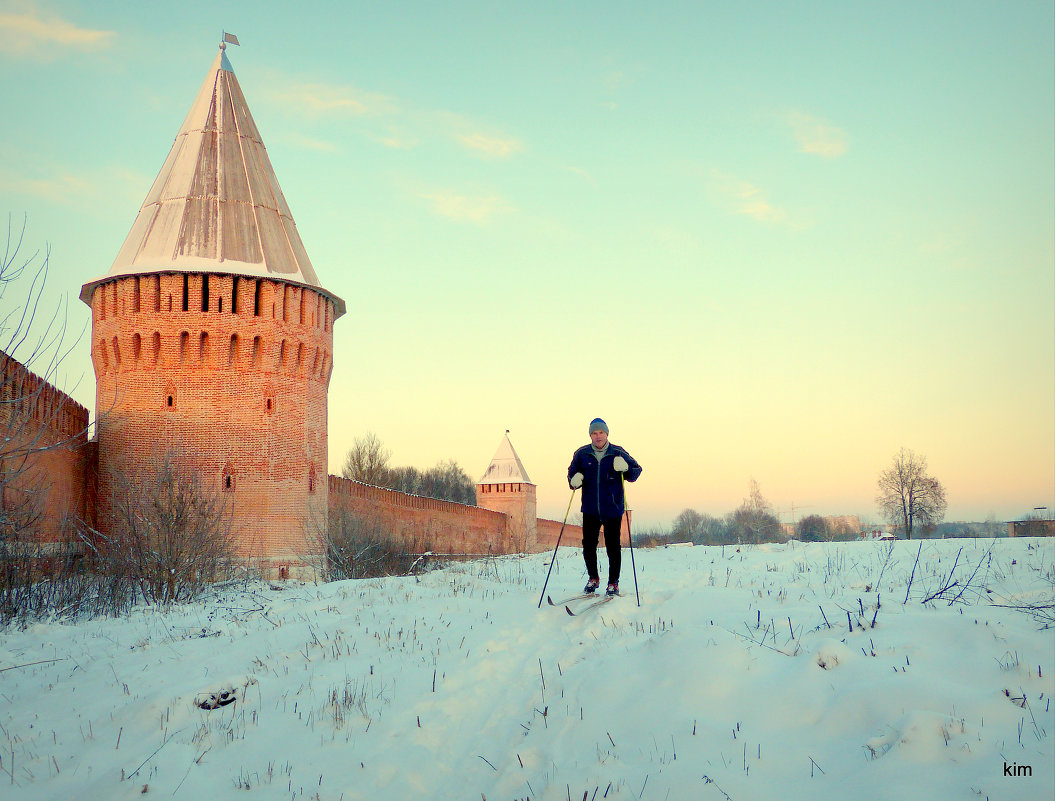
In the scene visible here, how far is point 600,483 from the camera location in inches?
256

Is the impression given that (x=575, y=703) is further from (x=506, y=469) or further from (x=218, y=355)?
(x=506, y=469)

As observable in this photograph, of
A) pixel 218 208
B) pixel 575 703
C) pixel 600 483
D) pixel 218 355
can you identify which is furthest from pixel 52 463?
pixel 575 703

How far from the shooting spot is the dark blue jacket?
645cm

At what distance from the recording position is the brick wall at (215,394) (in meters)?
15.4

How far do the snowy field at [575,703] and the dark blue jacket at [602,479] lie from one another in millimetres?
764

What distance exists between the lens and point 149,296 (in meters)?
15.8

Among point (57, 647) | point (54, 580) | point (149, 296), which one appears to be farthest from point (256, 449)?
point (57, 647)

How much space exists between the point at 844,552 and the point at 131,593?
340 inches

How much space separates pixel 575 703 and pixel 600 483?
260 centimetres

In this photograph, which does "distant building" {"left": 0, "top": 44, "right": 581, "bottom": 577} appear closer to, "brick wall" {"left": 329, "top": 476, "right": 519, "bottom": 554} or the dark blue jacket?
"brick wall" {"left": 329, "top": 476, "right": 519, "bottom": 554}

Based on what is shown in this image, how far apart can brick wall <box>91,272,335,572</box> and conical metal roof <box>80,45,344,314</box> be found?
33 cm

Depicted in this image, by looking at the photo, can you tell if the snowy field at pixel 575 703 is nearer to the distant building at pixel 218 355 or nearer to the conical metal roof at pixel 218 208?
the distant building at pixel 218 355

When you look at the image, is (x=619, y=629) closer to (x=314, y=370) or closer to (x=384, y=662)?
(x=384, y=662)

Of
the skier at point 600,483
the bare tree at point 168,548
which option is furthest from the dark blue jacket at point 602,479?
the bare tree at point 168,548
